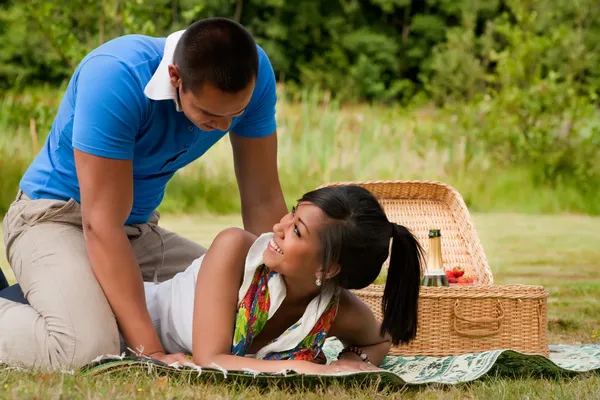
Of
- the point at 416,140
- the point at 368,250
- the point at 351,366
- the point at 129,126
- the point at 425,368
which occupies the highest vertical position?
the point at 129,126

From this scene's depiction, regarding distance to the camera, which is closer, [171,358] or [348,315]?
[171,358]

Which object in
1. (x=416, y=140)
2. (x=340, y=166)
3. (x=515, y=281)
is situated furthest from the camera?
(x=416, y=140)

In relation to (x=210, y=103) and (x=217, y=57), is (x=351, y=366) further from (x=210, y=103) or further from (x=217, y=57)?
(x=217, y=57)

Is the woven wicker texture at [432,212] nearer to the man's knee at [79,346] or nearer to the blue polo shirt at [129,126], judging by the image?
the blue polo shirt at [129,126]

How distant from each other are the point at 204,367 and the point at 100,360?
37cm

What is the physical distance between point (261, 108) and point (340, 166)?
5.59 m

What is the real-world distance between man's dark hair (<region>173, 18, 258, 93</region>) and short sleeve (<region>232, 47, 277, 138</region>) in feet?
1.40

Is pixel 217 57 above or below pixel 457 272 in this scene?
above

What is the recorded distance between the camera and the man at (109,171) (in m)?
2.73

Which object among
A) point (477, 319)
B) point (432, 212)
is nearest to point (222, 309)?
point (477, 319)

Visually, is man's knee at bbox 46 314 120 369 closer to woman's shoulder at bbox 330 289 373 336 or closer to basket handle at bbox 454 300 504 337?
woman's shoulder at bbox 330 289 373 336

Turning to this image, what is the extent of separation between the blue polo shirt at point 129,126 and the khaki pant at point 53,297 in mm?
95

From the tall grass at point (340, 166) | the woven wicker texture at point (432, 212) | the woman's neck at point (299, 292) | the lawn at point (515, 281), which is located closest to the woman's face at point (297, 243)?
the woman's neck at point (299, 292)

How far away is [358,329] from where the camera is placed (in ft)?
9.92
